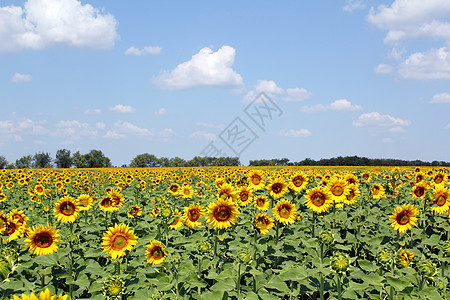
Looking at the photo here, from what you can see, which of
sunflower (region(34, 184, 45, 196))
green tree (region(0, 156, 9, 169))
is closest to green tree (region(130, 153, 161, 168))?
green tree (region(0, 156, 9, 169))

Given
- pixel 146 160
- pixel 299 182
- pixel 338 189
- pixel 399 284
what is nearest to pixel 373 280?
pixel 399 284

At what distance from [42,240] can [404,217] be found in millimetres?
6705

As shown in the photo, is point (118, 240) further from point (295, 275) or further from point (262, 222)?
point (295, 275)

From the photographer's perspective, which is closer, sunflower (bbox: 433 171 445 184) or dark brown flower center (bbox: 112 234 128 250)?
dark brown flower center (bbox: 112 234 128 250)

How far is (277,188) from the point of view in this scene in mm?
7379

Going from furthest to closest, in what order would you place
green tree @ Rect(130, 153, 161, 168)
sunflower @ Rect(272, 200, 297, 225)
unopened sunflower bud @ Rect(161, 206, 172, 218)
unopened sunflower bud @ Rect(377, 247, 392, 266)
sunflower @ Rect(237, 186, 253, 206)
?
green tree @ Rect(130, 153, 161, 168)
sunflower @ Rect(237, 186, 253, 206)
sunflower @ Rect(272, 200, 297, 225)
unopened sunflower bud @ Rect(161, 206, 172, 218)
unopened sunflower bud @ Rect(377, 247, 392, 266)

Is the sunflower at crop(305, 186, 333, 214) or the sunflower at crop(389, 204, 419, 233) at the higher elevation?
the sunflower at crop(305, 186, 333, 214)

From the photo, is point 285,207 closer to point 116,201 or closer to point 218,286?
point 218,286

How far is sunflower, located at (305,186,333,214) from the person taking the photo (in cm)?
667

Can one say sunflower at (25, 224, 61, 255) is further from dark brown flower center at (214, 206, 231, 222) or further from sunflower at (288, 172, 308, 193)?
sunflower at (288, 172, 308, 193)

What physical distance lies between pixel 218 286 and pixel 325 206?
3.42 metres

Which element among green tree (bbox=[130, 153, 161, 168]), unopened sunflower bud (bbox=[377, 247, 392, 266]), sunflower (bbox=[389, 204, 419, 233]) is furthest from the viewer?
green tree (bbox=[130, 153, 161, 168])

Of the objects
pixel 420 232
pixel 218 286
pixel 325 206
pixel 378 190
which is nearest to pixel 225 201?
pixel 218 286

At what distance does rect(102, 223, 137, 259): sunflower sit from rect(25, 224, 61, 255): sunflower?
850 millimetres
